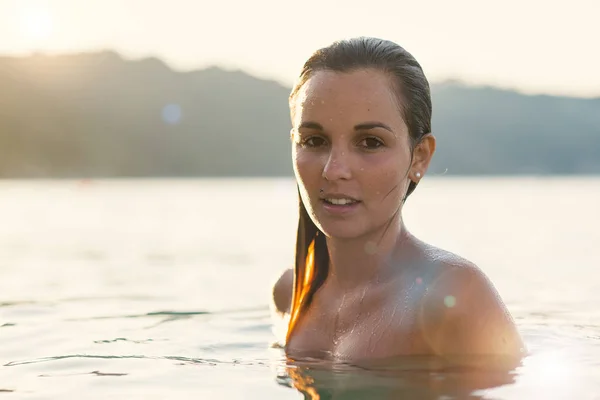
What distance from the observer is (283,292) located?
5832 mm

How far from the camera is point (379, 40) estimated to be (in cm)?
453

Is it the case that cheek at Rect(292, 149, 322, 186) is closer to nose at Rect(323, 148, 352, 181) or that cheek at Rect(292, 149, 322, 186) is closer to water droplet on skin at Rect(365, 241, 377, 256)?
nose at Rect(323, 148, 352, 181)

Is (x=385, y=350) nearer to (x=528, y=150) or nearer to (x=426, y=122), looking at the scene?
(x=426, y=122)

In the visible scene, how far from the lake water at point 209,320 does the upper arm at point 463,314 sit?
0.69ft

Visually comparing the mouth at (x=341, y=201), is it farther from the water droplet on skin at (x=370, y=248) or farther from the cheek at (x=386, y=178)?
A: the water droplet on skin at (x=370, y=248)

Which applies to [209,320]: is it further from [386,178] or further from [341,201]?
[386,178]

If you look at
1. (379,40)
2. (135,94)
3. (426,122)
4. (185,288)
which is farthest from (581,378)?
(135,94)

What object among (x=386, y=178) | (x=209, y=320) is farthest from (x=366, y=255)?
(x=209, y=320)

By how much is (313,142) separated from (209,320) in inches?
135

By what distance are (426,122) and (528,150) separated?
190052mm

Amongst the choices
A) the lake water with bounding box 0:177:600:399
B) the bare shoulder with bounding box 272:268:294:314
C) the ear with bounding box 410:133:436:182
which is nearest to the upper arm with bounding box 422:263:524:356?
the lake water with bounding box 0:177:600:399

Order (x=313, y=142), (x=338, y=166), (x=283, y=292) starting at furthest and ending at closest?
(x=283, y=292)
(x=313, y=142)
(x=338, y=166)

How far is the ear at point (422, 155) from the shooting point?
450 cm

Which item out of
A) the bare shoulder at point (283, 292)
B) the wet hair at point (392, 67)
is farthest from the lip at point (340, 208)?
the bare shoulder at point (283, 292)
